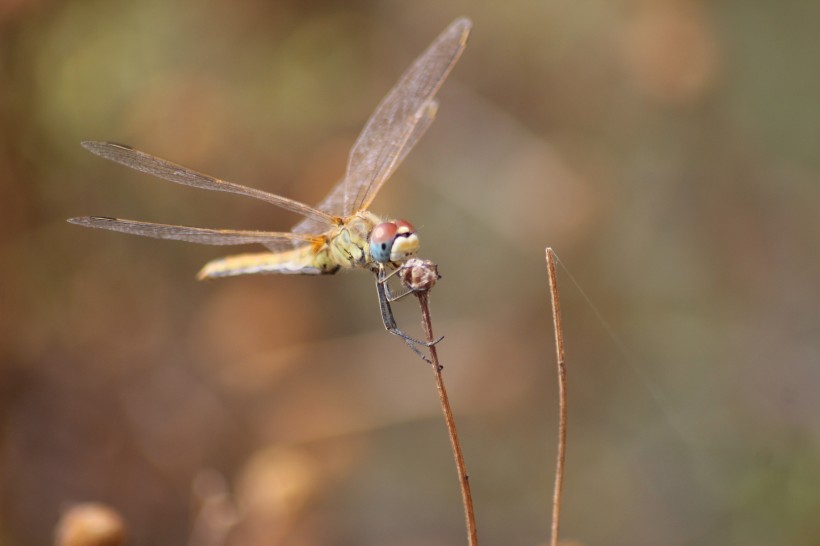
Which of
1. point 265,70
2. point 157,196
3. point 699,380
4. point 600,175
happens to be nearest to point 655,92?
point 600,175

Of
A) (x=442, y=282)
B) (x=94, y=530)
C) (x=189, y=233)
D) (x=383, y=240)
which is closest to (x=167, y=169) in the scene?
(x=189, y=233)

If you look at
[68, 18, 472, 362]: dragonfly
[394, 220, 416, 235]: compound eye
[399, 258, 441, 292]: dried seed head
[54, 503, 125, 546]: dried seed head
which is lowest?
[54, 503, 125, 546]: dried seed head

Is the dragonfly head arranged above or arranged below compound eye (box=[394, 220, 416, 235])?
below

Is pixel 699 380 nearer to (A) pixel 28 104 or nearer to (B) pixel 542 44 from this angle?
(B) pixel 542 44

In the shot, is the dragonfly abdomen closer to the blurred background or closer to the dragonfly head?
the dragonfly head

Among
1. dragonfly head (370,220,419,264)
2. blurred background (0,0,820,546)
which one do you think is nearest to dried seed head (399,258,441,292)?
dragonfly head (370,220,419,264)

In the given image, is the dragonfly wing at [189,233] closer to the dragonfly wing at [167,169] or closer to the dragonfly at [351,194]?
the dragonfly at [351,194]

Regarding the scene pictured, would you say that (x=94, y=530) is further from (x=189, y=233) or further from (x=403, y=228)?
(x=403, y=228)
